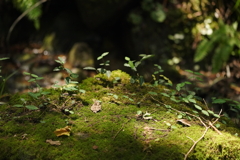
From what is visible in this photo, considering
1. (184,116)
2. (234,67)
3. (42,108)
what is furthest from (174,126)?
(234,67)

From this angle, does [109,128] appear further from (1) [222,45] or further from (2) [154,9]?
(2) [154,9]

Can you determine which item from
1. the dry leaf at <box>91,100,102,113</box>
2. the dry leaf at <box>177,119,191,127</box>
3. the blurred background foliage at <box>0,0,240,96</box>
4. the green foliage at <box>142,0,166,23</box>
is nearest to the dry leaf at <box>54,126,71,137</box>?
the dry leaf at <box>91,100,102,113</box>

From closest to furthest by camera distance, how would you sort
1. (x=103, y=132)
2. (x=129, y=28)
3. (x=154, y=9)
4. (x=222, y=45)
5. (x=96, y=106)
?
(x=222, y=45) < (x=103, y=132) < (x=96, y=106) < (x=154, y=9) < (x=129, y=28)

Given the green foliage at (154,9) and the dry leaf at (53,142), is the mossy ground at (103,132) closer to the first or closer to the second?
the dry leaf at (53,142)

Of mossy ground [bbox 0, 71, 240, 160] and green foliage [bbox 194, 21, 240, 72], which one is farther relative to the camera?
mossy ground [bbox 0, 71, 240, 160]

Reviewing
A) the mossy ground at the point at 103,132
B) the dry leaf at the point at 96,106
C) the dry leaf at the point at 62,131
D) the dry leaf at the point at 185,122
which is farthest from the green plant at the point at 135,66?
the dry leaf at the point at 62,131

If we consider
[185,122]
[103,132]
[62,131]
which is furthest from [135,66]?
[62,131]

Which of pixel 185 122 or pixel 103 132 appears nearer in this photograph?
pixel 103 132

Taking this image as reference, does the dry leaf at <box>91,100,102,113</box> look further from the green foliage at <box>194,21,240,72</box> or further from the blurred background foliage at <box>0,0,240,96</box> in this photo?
the blurred background foliage at <box>0,0,240,96</box>
